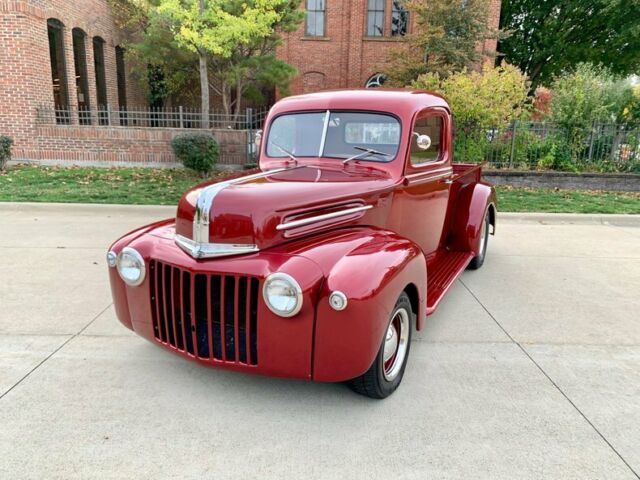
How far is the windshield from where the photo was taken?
12.5ft

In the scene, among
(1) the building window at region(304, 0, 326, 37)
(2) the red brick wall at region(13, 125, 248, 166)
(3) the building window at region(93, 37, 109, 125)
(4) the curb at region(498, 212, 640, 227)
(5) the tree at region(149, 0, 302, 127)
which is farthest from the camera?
(1) the building window at region(304, 0, 326, 37)

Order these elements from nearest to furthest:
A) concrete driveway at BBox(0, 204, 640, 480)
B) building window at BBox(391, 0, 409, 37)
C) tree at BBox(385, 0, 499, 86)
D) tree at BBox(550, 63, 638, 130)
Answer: concrete driveway at BBox(0, 204, 640, 480), tree at BBox(550, 63, 638, 130), tree at BBox(385, 0, 499, 86), building window at BBox(391, 0, 409, 37)

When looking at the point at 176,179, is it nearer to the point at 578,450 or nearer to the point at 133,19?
the point at 133,19

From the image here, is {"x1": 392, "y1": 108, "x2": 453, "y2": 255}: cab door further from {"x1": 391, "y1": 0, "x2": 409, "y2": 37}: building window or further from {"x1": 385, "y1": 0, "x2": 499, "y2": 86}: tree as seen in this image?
{"x1": 391, "y1": 0, "x2": 409, "y2": 37}: building window

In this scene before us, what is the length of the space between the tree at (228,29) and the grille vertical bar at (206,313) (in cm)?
1024

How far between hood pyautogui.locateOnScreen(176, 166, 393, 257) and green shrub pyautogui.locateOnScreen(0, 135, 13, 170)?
10.2 metres

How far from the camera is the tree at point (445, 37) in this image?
51.2ft

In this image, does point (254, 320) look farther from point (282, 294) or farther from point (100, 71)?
point (100, 71)

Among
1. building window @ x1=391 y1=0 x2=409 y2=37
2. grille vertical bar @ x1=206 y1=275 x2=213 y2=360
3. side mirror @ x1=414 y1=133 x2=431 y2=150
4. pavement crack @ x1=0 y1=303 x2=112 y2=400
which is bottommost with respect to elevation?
pavement crack @ x1=0 y1=303 x2=112 y2=400

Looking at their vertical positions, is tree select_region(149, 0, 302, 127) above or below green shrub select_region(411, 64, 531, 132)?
above

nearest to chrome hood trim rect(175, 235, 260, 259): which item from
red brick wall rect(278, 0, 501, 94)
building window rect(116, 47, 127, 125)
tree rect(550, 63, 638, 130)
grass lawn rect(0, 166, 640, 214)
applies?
grass lawn rect(0, 166, 640, 214)

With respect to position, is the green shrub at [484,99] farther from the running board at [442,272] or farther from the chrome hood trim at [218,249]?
the chrome hood trim at [218,249]

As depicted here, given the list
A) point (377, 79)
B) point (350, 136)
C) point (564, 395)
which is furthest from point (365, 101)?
point (377, 79)

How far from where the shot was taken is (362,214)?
3285 mm
